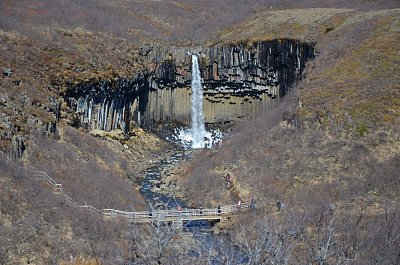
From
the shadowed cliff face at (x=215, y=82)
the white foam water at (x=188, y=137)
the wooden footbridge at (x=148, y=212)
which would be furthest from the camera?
the white foam water at (x=188, y=137)

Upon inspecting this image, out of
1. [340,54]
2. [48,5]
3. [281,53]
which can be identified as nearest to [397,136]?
[340,54]

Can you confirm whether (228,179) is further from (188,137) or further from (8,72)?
(188,137)

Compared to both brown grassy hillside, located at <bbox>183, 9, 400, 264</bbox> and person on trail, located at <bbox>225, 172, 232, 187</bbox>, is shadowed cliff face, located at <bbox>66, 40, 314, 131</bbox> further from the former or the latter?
person on trail, located at <bbox>225, 172, 232, 187</bbox>

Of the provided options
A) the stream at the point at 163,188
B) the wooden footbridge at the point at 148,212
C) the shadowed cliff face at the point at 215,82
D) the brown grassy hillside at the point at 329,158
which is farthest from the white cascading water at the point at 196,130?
the wooden footbridge at the point at 148,212

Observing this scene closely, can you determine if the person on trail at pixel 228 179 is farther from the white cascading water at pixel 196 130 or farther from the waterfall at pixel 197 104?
the waterfall at pixel 197 104

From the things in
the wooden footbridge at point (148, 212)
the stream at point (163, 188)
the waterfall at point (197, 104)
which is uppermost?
the waterfall at point (197, 104)

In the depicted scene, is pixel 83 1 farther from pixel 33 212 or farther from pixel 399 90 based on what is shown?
pixel 33 212

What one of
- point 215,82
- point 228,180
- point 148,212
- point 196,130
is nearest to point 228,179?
point 228,180
